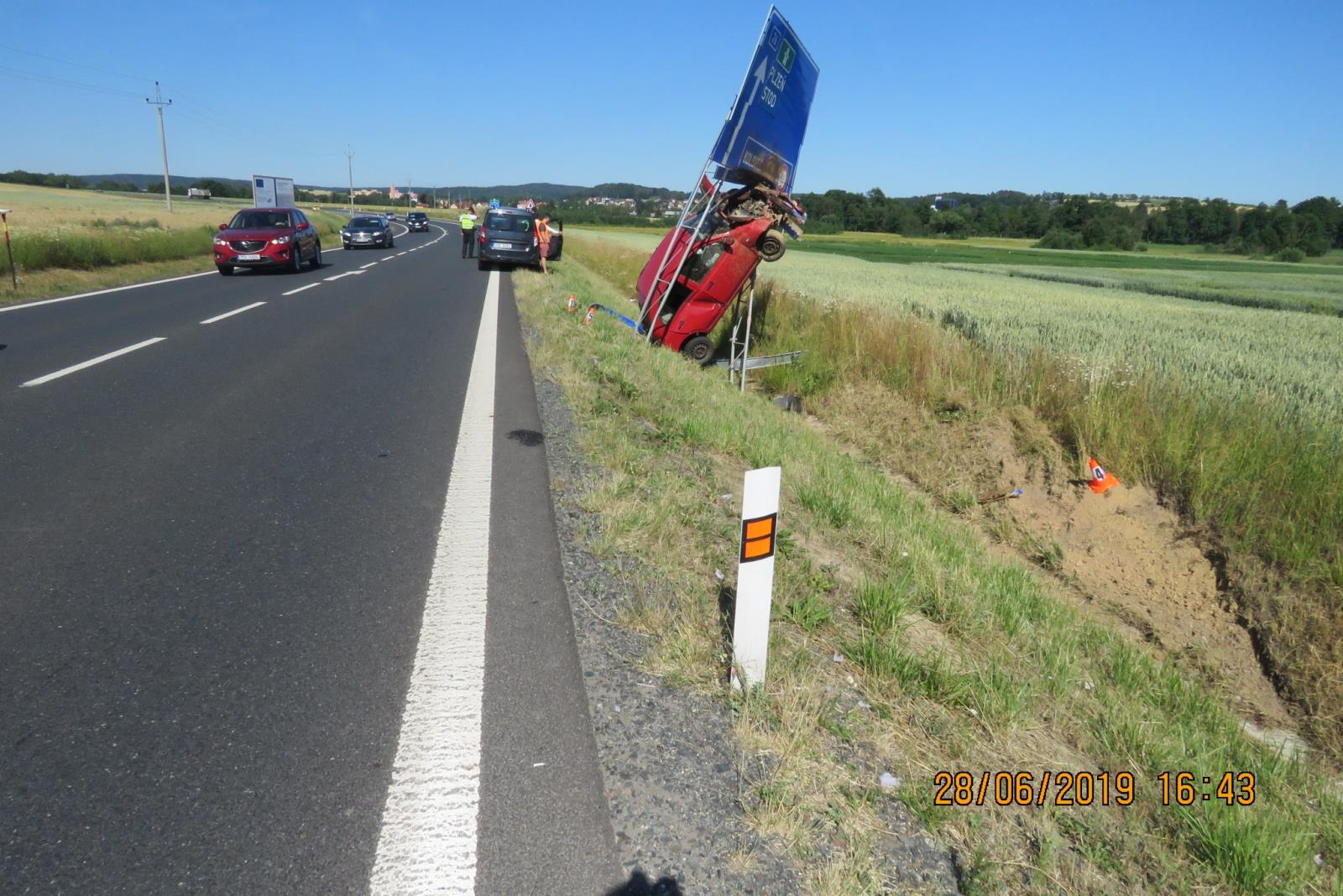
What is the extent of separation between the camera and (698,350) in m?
10.6

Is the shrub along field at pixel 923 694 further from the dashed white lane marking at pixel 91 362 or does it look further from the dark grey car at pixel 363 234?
the dark grey car at pixel 363 234

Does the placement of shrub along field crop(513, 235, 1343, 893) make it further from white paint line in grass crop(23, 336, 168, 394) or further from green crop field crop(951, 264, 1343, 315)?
green crop field crop(951, 264, 1343, 315)

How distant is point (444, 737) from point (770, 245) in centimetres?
792

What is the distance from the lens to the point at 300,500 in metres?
4.83

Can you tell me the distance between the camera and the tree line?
56.6 meters

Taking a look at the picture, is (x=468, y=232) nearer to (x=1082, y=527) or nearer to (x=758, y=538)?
(x=1082, y=527)

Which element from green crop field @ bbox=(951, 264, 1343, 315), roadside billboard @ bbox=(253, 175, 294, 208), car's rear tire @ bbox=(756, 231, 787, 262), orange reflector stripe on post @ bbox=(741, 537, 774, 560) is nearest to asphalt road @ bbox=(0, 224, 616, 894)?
orange reflector stripe on post @ bbox=(741, 537, 774, 560)

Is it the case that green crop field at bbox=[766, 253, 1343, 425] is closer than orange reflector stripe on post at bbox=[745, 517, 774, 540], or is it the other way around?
orange reflector stripe on post at bbox=[745, 517, 774, 540]

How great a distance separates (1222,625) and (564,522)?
12.9ft

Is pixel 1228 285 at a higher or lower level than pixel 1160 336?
higher

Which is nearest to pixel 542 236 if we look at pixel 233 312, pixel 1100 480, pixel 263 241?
pixel 263 241

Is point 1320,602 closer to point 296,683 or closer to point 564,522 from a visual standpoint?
point 564,522

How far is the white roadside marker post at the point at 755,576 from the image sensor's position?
9.51 feet

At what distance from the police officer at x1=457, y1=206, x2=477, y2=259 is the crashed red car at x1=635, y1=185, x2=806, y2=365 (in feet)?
71.2
